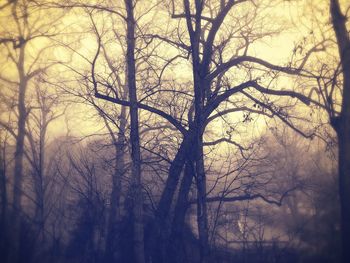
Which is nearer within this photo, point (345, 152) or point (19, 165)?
point (345, 152)

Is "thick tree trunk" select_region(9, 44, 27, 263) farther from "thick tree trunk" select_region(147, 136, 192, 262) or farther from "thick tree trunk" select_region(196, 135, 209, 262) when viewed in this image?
"thick tree trunk" select_region(196, 135, 209, 262)

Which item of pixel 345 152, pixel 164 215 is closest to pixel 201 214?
pixel 164 215

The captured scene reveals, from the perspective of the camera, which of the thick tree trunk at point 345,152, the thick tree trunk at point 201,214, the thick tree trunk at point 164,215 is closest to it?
the thick tree trunk at point 201,214

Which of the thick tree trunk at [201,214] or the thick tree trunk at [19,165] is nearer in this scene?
the thick tree trunk at [201,214]

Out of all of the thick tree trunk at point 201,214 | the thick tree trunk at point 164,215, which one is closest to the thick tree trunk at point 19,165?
the thick tree trunk at point 164,215

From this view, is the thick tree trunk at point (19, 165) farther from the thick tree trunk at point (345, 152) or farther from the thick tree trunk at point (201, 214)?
the thick tree trunk at point (345, 152)

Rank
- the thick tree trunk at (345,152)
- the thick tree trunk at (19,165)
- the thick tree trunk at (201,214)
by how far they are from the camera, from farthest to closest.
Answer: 1. the thick tree trunk at (19,165)
2. the thick tree trunk at (345,152)
3. the thick tree trunk at (201,214)

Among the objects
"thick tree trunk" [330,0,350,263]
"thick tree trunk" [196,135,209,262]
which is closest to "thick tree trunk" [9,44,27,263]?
"thick tree trunk" [196,135,209,262]

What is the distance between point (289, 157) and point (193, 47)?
7.21m

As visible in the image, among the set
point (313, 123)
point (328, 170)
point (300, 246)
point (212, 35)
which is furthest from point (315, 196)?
point (212, 35)

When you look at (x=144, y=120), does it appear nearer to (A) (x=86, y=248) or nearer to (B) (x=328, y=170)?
(A) (x=86, y=248)

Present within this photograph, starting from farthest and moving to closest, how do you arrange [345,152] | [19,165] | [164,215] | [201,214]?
[19,165]
[164,215]
[345,152]
[201,214]

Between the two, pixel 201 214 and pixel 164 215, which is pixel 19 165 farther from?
pixel 201 214

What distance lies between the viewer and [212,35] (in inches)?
416
